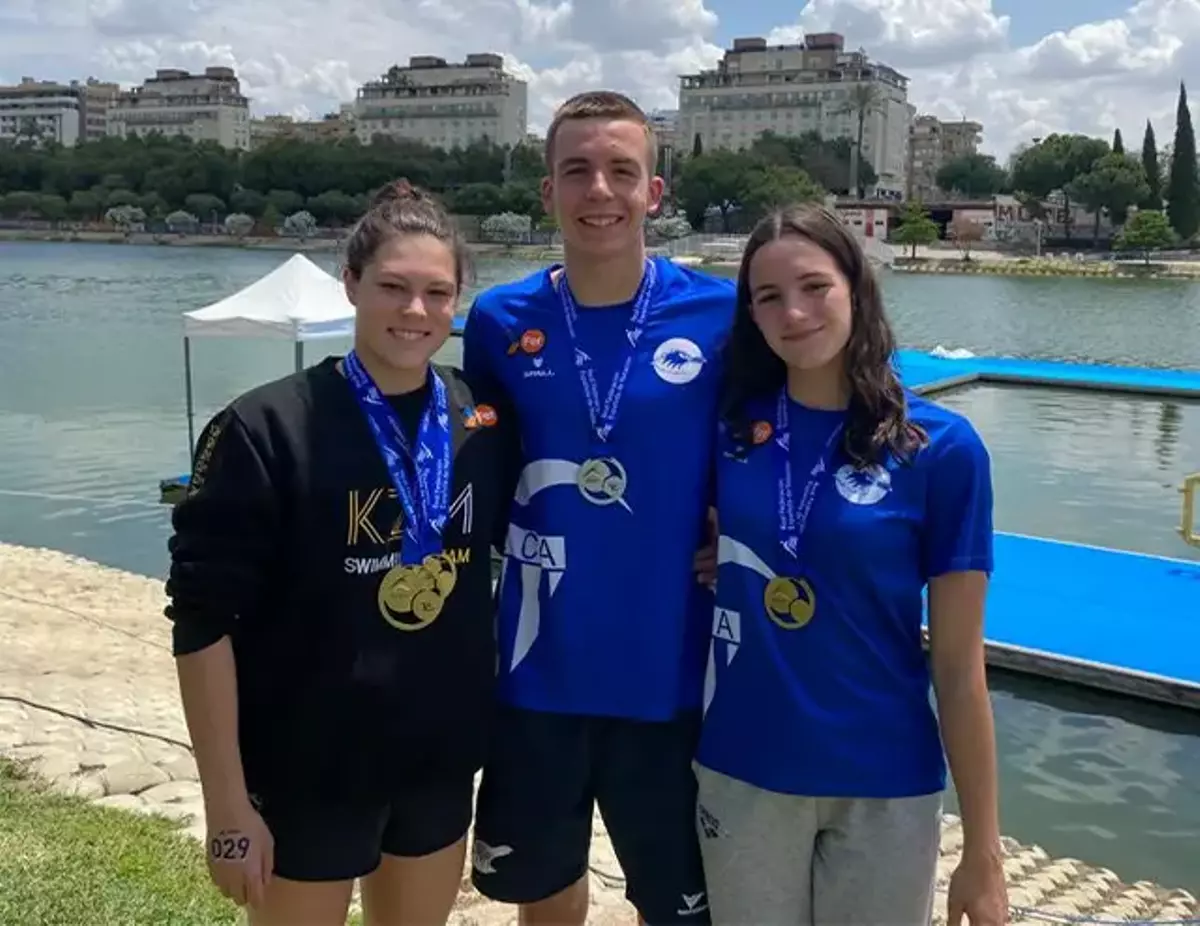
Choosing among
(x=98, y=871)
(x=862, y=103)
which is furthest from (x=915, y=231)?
(x=98, y=871)

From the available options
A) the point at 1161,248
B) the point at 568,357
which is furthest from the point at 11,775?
the point at 1161,248

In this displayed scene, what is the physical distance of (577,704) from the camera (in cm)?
229

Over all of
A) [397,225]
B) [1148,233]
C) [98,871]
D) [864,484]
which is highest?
[1148,233]

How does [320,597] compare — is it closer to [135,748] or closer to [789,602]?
[789,602]

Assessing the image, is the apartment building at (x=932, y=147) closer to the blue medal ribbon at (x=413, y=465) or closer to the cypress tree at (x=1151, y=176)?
the cypress tree at (x=1151, y=176)

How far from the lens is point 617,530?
89.4 inches

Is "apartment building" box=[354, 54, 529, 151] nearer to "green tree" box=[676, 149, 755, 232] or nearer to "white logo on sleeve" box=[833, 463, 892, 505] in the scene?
"green tree" box=[676, 149, 755, 232]

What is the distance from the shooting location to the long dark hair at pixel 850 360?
2004 mm

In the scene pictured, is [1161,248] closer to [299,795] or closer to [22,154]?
[299,795]

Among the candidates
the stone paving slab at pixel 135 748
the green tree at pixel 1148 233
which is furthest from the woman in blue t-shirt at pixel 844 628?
the green tree at pixel 1148 233

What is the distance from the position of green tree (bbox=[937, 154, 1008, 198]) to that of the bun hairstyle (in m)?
112

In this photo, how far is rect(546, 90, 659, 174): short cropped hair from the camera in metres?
2.35

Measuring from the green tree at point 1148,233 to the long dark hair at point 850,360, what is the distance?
70.3 m

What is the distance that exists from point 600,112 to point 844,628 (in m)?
1.04
